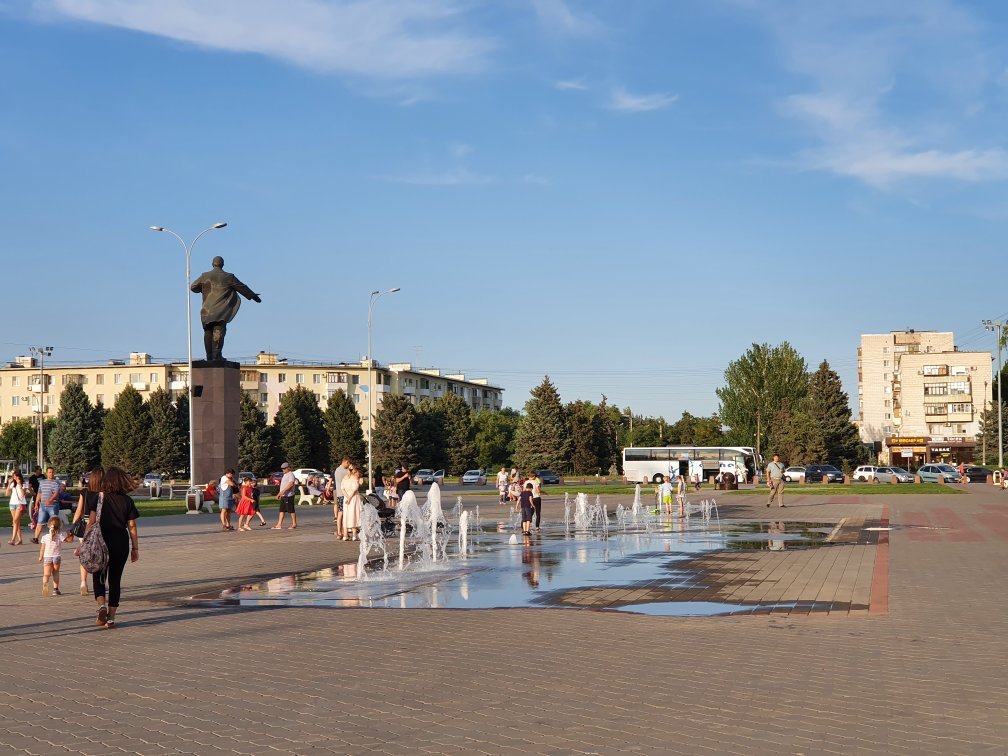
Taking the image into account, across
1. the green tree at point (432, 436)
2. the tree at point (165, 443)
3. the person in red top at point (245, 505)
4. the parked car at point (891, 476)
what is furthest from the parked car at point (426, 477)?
the person in red top at point (245, 505)

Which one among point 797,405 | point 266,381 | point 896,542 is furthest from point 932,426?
point 896,542

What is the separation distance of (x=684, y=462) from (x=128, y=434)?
44.1 metres

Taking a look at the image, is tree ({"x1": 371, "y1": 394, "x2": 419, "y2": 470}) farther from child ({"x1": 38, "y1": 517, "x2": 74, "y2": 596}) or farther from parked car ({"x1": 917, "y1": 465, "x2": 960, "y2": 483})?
child ({"x1": 38, "y1": 517, "x2": 74, "y2": 596})

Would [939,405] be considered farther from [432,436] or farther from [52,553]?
[52,553]

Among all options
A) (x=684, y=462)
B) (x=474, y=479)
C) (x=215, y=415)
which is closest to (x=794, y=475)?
(x=684, y=462)

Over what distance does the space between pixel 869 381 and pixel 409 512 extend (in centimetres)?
A: 12528

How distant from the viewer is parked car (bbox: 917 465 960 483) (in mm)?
77625

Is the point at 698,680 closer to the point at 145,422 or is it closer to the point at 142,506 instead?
the point at 142,506

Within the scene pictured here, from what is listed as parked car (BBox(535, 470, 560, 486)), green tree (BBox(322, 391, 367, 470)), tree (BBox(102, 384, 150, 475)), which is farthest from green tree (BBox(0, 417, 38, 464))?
parked car (BBox(535, 470, 560, 486))

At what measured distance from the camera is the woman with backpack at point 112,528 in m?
11.5

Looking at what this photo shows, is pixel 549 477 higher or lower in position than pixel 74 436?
lower

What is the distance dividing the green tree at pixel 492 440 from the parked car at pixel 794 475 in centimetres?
3765

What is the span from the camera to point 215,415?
1405 inches

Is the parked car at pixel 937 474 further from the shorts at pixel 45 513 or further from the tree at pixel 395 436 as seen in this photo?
the shorts at pixel 45 513
